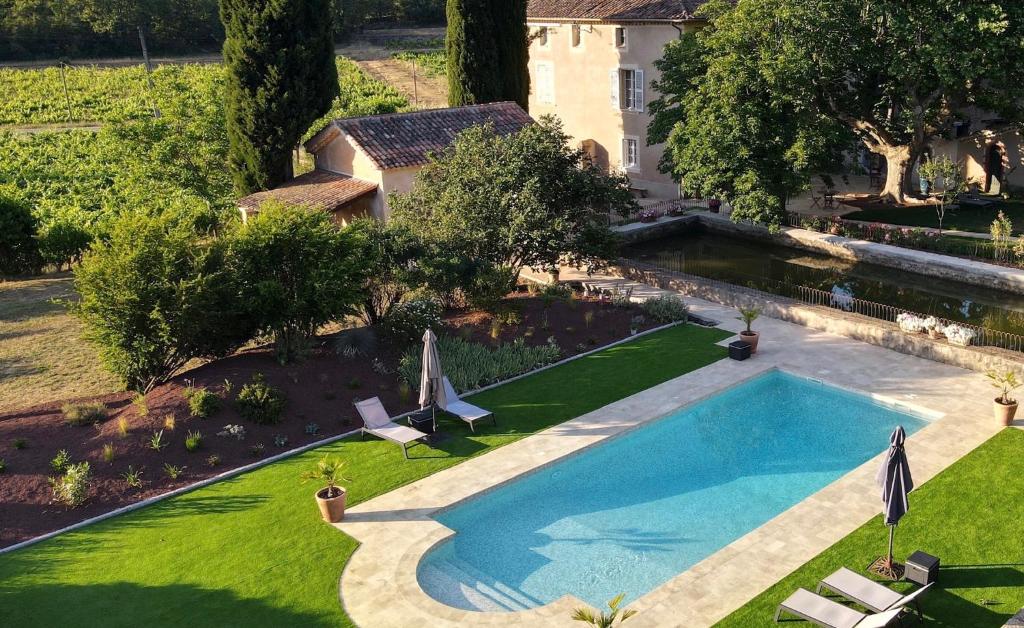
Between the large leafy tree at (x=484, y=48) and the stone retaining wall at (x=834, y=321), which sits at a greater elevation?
the large leafy tree at (x=484, y=48)

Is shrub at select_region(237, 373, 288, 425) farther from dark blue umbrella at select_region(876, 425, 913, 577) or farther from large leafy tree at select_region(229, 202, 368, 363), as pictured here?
dark blue umbrella at select_region(876, 425, 913, 577)

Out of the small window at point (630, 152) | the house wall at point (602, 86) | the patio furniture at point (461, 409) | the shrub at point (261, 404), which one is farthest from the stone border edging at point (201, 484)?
the small window at point (630, 152)

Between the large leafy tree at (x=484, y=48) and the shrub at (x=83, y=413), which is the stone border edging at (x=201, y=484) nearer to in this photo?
the shrub at (x=83, y=413)

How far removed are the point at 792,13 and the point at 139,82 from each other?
187 feet

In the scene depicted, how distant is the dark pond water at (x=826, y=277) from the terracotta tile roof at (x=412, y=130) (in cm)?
751

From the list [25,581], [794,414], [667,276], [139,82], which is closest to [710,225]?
[667,276]

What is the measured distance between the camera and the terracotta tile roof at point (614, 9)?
124 feet

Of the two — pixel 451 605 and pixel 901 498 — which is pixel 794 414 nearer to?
pixel 901 498

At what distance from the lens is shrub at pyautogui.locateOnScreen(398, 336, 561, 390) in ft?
70.8

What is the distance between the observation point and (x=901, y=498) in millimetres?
13492

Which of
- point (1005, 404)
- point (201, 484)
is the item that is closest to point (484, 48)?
point (201, 484)

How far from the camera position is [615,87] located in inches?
1633

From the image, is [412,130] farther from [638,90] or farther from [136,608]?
[136,608]

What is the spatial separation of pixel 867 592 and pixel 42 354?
21434 mm
